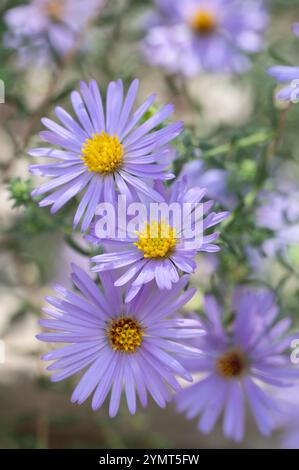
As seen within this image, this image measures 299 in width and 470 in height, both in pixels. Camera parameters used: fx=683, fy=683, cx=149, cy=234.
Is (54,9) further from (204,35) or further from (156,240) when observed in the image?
(156,240)

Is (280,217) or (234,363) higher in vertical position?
(280,217)

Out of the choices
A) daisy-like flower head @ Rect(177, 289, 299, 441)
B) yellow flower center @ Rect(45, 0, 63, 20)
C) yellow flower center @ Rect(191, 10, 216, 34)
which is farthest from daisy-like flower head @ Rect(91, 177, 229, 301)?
yellow flower center @ Rect(191, 10, 216, 34)

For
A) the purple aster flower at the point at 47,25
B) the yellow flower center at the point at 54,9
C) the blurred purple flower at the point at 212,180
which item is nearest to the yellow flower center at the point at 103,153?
the blurred purple flower at the point at 212,180

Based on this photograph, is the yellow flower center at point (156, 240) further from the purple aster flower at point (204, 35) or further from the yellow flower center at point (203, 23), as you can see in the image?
the yellow flower center at point (203, 23)

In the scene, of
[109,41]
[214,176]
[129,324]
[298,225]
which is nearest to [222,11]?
[109,41]

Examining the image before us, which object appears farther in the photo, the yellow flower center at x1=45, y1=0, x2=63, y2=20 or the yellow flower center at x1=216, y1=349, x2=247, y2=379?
the yellow flower center at x1=45, y1=0, x2=63, y2=20
